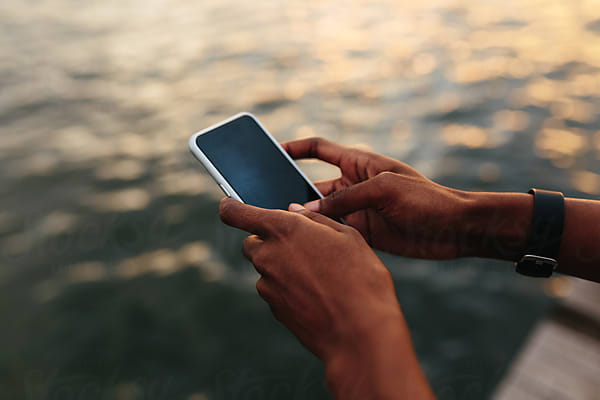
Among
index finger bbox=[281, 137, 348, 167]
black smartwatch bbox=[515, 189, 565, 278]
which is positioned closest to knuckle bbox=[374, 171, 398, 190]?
index finger bbox=[281, 137, 348, 167]

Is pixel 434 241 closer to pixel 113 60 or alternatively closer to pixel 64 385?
pixel 64 385

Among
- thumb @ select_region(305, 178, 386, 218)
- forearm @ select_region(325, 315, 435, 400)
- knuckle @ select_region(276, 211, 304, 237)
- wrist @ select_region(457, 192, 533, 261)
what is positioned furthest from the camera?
wrist @ select_region(457, 192, 533, 261)

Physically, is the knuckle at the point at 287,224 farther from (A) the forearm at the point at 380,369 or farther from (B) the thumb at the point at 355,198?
(A) the forearm at the point at 380,369

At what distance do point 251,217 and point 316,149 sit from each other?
815 millimetres

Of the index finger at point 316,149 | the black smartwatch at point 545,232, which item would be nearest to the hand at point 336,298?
the index finger at point 316,149

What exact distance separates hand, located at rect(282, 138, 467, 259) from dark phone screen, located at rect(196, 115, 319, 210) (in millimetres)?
154

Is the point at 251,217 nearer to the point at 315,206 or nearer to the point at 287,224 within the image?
the point at 287,224

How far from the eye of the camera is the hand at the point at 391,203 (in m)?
1.49

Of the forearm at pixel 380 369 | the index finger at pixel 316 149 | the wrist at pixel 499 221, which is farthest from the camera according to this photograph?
the index finger at pixel 316 149

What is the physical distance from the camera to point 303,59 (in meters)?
4.56

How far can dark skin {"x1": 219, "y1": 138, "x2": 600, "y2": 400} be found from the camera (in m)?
0.97

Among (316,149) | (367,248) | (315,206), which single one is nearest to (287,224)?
(367,248)

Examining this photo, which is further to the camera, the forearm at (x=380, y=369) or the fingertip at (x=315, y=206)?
the fingertip at (x=315, y=206)

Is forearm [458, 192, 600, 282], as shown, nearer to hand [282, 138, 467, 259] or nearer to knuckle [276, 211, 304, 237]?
hand [282, 138, 467, 259]
